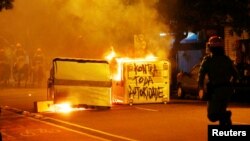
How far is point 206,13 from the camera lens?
2312 cm

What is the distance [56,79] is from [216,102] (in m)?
9.09

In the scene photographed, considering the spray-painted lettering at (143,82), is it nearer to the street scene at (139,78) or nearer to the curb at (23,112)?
the street scene at (139,78)

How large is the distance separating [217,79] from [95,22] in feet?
48.7

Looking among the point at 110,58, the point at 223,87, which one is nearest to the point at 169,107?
the point at 110,58

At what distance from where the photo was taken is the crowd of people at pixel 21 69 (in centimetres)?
3234

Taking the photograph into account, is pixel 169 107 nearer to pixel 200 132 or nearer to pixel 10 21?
pixel 200 132

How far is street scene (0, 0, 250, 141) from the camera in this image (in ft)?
38.8

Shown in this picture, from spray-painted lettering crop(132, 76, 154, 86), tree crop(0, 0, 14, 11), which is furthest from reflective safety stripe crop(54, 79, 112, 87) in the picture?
tree crop(0, 0, 14, 11)

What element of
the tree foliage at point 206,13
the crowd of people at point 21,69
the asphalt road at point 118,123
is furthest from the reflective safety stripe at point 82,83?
the crowd of people at point 21,69

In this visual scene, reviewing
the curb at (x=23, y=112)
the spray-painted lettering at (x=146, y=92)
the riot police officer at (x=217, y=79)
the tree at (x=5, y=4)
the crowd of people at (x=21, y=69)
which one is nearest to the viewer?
the riot police officer at (x=217, y=79)

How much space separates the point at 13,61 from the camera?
3447 centimetres

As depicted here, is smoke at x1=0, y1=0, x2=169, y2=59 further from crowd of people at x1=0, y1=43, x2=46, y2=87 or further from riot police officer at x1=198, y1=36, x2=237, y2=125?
riot police officer at x1=198, y1=36, x2=237, y2=125

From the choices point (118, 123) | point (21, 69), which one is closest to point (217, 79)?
point (118, 123)

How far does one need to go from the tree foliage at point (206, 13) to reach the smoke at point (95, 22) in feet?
1.96
